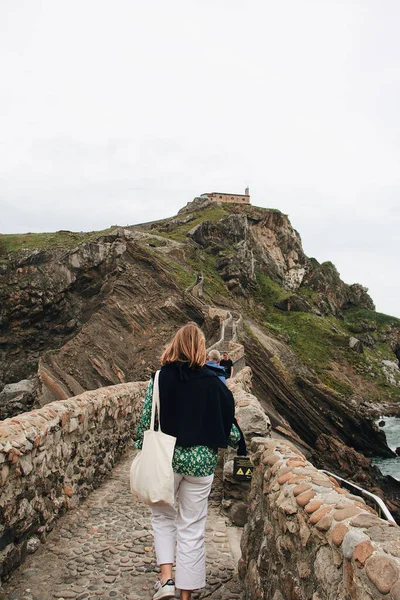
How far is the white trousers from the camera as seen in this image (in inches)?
156

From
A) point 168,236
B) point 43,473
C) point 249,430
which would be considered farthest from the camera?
point 168,236

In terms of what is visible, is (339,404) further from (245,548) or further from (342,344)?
(245,548)

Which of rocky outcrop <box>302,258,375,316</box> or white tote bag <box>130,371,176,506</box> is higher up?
rocky outcrop <box>302,258,375,316</box>

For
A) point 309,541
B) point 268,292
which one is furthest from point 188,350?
point 268,292

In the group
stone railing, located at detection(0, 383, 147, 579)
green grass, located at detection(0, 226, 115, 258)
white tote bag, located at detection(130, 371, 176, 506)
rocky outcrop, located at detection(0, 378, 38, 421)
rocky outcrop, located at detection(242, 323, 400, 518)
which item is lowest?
rocky outcrop, located at detection(0, 378, 38, 421)

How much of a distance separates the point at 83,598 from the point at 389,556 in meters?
3.35

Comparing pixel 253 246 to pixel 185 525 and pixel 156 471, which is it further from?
pixel 156 471

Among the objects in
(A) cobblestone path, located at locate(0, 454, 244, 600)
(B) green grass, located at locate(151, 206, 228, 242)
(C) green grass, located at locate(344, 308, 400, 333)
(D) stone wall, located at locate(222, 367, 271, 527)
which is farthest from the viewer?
(C) green grass, located at locate(344, 308, 400, 333)

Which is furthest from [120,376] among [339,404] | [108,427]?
[108,427]

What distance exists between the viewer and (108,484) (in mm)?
8211

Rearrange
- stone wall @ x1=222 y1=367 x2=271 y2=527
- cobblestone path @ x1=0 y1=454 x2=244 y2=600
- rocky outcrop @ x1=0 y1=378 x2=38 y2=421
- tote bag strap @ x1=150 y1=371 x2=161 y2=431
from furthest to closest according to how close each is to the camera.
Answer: rocky outcrop @ x1=0 y1=378 x2=38 y2=421 → stone wall @ x1=222 y1=367 x2=271 y2=527 → cobblestone path @ x1=0 y1=454 x2=244 y2=600 → tote bag strap @ x1=150 y1=371 x2=161 y2=431

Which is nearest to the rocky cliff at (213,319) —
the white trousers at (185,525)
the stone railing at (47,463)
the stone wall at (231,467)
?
the stone railing at (47,463)

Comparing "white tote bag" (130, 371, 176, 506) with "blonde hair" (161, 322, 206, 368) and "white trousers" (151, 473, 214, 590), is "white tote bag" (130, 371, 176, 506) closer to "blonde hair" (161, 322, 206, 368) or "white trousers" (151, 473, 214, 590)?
"white trousers" (151, 473, 214, 590)

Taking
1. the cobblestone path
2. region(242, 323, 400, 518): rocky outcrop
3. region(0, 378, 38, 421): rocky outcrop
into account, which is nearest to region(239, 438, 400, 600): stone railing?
the cobblestone path
